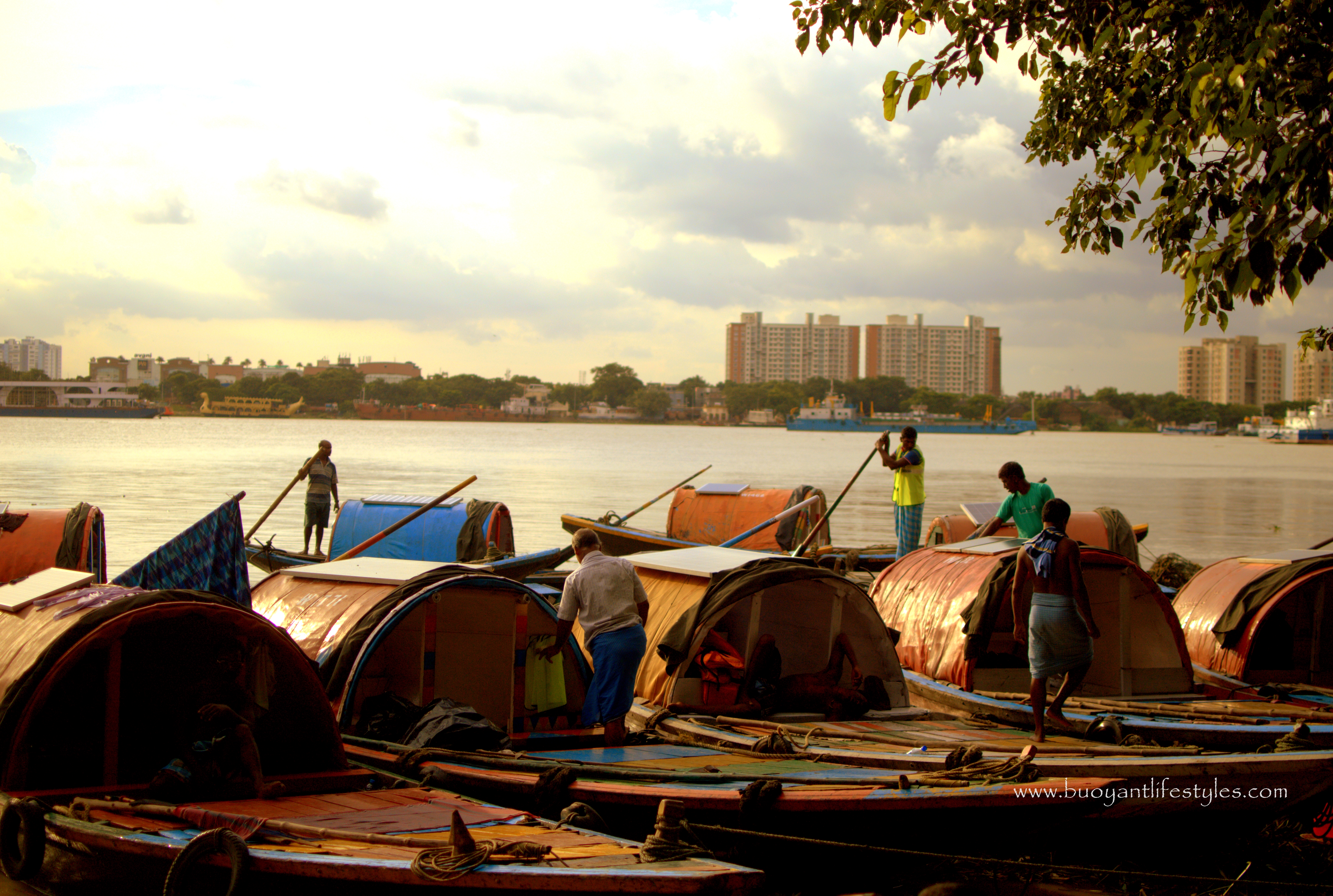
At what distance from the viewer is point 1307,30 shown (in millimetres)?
6418

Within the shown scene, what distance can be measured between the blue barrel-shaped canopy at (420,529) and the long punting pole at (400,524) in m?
0.21

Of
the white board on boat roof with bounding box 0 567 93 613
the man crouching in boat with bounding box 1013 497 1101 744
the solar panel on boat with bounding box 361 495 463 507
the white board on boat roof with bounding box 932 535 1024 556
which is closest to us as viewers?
the white board on boat roof with bounding box 0 567 93 613

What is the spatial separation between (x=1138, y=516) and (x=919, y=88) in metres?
35.8

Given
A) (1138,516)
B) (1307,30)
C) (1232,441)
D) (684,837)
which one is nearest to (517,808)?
(684,837)

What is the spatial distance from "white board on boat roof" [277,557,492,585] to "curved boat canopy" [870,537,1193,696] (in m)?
4.31

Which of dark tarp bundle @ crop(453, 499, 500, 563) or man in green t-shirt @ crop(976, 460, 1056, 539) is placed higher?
man in green t-shirt @ crop(976, 460, 1056, 539)

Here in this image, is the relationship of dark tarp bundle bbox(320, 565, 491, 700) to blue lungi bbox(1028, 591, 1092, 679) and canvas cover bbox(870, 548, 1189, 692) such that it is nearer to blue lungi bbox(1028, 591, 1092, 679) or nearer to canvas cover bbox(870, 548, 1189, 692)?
blue lungi bbox(1028, 591, 1092, 679)

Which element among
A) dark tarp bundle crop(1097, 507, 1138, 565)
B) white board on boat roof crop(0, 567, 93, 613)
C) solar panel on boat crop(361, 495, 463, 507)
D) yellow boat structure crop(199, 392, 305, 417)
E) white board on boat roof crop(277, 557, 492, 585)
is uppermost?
yellow boat structure crop(199, 392, 305, 417)

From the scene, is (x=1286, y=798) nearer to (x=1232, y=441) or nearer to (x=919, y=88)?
(x=919, y=88)

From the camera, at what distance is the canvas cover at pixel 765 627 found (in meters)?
8.58

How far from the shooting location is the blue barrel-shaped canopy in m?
17.2

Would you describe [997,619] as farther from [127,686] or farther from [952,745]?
[127,686]

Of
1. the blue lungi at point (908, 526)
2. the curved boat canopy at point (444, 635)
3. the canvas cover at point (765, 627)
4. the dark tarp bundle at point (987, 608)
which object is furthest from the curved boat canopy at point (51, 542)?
the blue lungi at point (908, 526)

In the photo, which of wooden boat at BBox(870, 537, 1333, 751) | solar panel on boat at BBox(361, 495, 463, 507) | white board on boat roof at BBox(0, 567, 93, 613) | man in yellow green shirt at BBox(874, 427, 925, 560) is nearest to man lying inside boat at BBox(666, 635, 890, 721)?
wooden boat at BBox(870, 537, 1333, 751)
